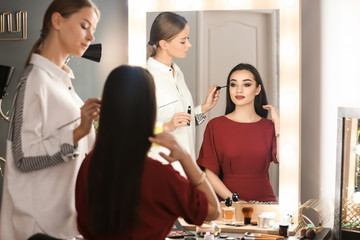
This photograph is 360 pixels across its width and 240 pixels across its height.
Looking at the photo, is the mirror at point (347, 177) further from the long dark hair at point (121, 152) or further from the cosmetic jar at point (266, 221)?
the long dark hair at point (121, 152)

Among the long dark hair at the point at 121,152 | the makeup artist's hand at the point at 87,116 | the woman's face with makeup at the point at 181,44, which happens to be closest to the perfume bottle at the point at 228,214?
the woman's face with makeup at the point at 181,44

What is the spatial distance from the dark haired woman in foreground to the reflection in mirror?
45.9 inches

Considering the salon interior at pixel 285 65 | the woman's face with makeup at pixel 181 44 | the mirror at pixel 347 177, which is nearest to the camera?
the mirror at pixel 347 177

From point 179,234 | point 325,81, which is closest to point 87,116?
point 179,234

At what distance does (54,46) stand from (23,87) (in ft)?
0.55

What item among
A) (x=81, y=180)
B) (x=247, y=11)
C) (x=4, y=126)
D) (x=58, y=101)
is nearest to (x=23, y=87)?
(x=58, y=101)

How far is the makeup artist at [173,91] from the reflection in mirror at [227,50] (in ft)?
0.09

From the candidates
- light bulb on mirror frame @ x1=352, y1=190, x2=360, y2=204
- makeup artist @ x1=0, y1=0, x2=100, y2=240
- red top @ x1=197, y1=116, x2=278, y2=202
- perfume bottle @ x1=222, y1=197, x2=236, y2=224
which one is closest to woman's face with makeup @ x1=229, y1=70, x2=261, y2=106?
→ red top @ x1=197, y1=116, x2=278, y2=202

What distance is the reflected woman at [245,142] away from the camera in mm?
2410

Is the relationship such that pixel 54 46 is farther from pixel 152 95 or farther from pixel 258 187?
pixel 258 187

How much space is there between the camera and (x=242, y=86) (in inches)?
95.3

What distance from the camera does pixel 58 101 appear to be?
1558 mm

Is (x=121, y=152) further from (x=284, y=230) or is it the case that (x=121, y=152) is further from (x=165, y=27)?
(x=165, y=27)

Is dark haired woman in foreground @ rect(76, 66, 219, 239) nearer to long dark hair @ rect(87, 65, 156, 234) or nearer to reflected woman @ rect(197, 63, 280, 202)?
long dark hair @ rect(87, 65, 156, 234)
